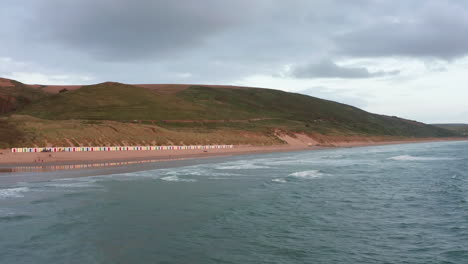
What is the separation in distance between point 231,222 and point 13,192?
15327 mm

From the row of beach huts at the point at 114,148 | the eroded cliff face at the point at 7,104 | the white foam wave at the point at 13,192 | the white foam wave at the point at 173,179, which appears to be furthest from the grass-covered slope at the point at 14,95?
the white foam wave at the point at 13,192

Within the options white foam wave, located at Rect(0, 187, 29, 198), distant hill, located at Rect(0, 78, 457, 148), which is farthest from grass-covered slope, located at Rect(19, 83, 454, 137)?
white foam wave, located at Rect(0, 187, 29, 198)

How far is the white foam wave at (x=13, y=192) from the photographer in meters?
23.9

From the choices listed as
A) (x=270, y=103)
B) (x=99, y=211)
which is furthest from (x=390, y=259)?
(x=270, y=103)

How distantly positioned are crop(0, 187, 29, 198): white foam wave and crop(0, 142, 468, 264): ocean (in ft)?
0.19

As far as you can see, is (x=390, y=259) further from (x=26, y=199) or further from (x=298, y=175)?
(x=298, y=175)

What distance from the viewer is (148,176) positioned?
35469 mm

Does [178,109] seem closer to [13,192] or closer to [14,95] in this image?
[14,95]

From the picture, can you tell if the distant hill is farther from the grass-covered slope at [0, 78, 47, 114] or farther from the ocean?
the ocean

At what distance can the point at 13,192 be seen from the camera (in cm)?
2512

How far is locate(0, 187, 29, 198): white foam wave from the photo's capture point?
23894 millimetres

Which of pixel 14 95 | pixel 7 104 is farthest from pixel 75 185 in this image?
pixel 14 95

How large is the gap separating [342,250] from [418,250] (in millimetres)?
2583

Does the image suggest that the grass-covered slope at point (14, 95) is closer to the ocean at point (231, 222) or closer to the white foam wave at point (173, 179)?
the white foam wave at point (173, 179)
